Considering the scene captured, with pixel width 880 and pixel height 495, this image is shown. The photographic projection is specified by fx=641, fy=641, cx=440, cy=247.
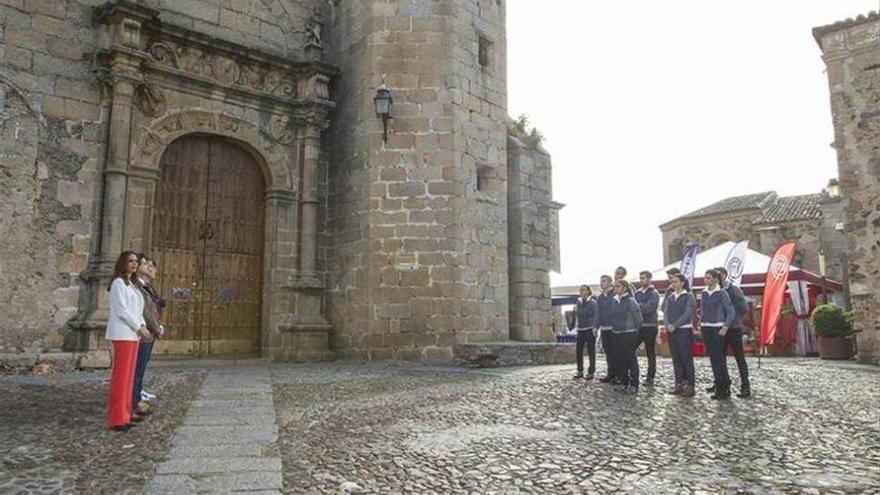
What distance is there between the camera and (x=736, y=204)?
32.2 m

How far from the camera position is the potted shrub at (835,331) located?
1386 centimetres

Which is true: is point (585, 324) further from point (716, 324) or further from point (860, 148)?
point (860, 148)

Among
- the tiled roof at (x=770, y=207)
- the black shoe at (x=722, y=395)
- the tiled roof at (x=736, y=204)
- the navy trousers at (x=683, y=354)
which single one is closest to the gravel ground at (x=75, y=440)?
the navy trousers at (x=683, y=354)

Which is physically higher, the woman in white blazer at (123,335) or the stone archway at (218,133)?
the stone archway at (218,133)

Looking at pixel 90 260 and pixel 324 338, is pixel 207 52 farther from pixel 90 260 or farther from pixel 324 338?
pixel 324 338

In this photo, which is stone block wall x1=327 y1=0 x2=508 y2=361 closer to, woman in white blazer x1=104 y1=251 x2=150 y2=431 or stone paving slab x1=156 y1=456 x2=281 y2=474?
woman in white blazer x1=104 y1=251 x2=150 y2=431

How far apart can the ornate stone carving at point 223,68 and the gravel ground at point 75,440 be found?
5.50m

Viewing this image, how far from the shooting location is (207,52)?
33.8ft

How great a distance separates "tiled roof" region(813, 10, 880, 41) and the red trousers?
51.8 ft

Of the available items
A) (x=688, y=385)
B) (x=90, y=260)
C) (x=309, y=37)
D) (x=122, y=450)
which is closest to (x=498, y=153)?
(x=309, y=37)

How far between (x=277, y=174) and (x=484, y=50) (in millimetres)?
4322

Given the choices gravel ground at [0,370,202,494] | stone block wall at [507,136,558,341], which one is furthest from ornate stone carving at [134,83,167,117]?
stone block wall at [507,136,558,341]

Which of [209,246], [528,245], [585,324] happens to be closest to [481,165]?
[528,245]

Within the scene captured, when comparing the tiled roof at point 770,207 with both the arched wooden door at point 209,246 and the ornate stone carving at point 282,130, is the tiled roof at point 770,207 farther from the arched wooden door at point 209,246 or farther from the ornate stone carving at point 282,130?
the arched wooden door at point 209,246
